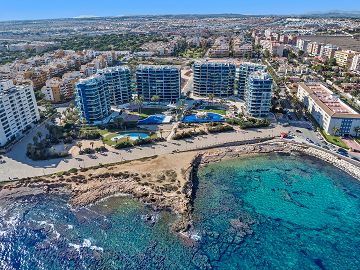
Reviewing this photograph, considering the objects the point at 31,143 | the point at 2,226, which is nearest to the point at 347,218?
the point at 2,226

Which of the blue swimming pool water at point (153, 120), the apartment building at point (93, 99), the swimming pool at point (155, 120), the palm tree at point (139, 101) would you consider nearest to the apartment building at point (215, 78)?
the palm tree at point (139, 101)

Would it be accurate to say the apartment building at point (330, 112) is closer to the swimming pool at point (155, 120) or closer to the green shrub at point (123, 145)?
the swimming pool at point (155, 120)

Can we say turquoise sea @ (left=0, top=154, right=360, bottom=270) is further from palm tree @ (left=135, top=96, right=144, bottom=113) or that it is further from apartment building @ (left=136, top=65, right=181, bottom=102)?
apartment building @ (left=136, top=65, right=181, bottom=102)

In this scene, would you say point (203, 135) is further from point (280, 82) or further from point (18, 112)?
point (280, 82)

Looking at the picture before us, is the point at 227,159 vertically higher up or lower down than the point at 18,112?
lower down

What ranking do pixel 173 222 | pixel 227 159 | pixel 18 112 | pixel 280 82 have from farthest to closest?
pixel 280 82 → pixel 18 112 → pixel 227 159 → pixel 173 222

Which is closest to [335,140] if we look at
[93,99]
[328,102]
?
[328,102]
